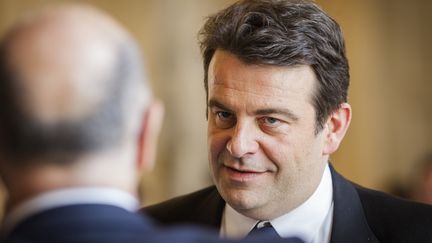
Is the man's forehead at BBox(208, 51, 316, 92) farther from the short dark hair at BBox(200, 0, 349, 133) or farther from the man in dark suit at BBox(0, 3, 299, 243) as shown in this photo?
the man in dark suit at BBox(0, 3, 299, 243)

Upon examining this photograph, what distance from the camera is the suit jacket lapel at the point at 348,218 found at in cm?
260

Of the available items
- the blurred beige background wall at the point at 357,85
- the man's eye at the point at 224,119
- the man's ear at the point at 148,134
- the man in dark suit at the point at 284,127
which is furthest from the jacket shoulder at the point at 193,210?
the blurred beige background wall at the point at 357,85

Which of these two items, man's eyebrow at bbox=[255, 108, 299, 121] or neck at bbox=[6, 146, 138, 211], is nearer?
neck at bbox=[6, 146, 138, 211]

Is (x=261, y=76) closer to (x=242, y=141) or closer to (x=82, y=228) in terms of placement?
(x=242, y=141)

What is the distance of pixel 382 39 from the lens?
8250 mm

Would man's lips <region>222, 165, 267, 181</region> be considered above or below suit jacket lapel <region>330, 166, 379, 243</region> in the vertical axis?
above

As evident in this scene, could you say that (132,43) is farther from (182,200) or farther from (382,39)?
(382,39)

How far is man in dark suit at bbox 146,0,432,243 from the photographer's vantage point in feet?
8.37

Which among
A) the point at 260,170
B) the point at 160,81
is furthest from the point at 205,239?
the point at 160,81

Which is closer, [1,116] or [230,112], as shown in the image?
[1,116]

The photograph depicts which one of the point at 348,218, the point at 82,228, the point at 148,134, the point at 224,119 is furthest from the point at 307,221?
the point at 82,228

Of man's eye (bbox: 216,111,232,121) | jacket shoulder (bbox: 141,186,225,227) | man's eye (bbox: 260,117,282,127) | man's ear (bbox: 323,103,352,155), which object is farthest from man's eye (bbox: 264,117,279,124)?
jacket shoulder (bbox: 141,186,225,227)

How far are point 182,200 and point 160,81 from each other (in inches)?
177

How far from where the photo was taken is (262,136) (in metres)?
2.55
